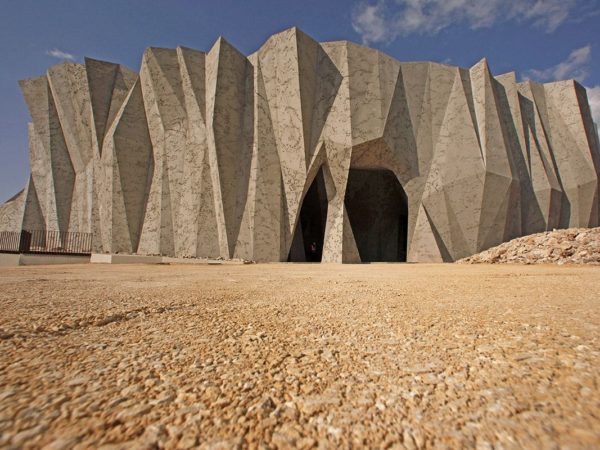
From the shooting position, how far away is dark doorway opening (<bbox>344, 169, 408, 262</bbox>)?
918 inches

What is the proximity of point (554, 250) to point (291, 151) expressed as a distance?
1251 cm

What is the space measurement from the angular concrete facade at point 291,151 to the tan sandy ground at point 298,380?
1287 cm

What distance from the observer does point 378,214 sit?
24.1 m

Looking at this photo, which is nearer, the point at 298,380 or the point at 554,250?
the point at 298,380

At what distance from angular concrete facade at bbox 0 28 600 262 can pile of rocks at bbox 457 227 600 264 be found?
279 cm

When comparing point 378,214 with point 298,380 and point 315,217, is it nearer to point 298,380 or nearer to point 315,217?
point 315,217

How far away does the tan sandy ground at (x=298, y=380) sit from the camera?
983 millimetres

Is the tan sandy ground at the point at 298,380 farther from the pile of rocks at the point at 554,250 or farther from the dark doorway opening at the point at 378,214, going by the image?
the dark doorway opening at the point at 378,214

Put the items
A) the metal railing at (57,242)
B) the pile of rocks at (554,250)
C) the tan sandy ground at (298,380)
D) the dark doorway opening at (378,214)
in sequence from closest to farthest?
the tan sandy ground at (298,380) < the pile of rocks at (554,250) < the metal railing at (57,242) < the dark doorway opening at (378,214)

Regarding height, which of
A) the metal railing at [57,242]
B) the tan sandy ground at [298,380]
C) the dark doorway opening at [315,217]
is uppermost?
the dark doorway opening at [315,217]

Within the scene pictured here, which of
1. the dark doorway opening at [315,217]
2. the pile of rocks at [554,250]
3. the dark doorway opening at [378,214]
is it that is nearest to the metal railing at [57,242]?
the dark doorway opening at [315,217]

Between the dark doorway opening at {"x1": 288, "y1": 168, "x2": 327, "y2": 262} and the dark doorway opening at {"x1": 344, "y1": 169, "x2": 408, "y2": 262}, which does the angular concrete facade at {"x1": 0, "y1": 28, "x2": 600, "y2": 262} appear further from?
the dark doorway opening at {"x1": 344, "y1": 169, "x2": 408, "y2": 262}

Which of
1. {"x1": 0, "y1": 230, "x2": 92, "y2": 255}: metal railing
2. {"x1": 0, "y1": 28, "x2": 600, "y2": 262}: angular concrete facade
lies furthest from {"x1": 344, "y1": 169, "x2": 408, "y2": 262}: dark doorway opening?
{"x1": 0, "y1": 230, "x2": 92, "y2": 255}: metal railing

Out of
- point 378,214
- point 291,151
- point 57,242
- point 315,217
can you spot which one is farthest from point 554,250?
point 57,242
